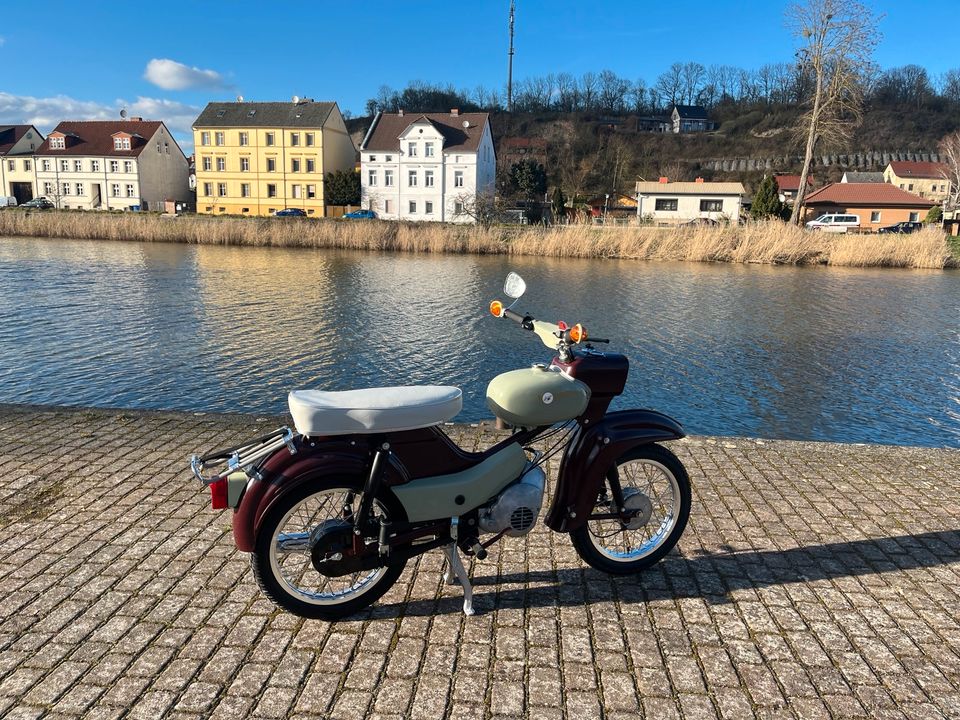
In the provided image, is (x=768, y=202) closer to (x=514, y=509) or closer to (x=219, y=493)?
(x=514, y=509)

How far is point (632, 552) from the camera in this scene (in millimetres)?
3670

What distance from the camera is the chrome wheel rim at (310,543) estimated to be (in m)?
3.00

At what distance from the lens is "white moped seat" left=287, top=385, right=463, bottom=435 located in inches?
113

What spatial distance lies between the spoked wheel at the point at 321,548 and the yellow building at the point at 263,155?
60522mm

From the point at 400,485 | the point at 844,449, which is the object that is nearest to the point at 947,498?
the point at 844,449

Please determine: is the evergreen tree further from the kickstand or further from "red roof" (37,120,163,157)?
"red roof" (37,120,163,157)

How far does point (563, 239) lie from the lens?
29.7m

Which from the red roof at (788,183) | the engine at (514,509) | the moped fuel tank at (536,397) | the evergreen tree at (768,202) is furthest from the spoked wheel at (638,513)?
the red roof at (788,183)

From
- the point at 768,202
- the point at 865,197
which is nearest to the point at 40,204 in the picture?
the point at 768,202

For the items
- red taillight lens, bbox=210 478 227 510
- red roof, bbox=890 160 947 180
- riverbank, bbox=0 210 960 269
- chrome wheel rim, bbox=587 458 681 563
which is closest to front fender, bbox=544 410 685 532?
chrome wheel rim, bbox=587 458 681 563

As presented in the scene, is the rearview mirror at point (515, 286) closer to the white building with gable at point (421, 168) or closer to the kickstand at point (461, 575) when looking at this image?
the kickstand at point (461, 575)

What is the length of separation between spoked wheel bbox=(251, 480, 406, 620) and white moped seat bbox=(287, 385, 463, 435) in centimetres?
27

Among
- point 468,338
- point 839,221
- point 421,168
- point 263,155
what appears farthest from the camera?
point 263,155

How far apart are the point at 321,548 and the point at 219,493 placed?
0.52m
